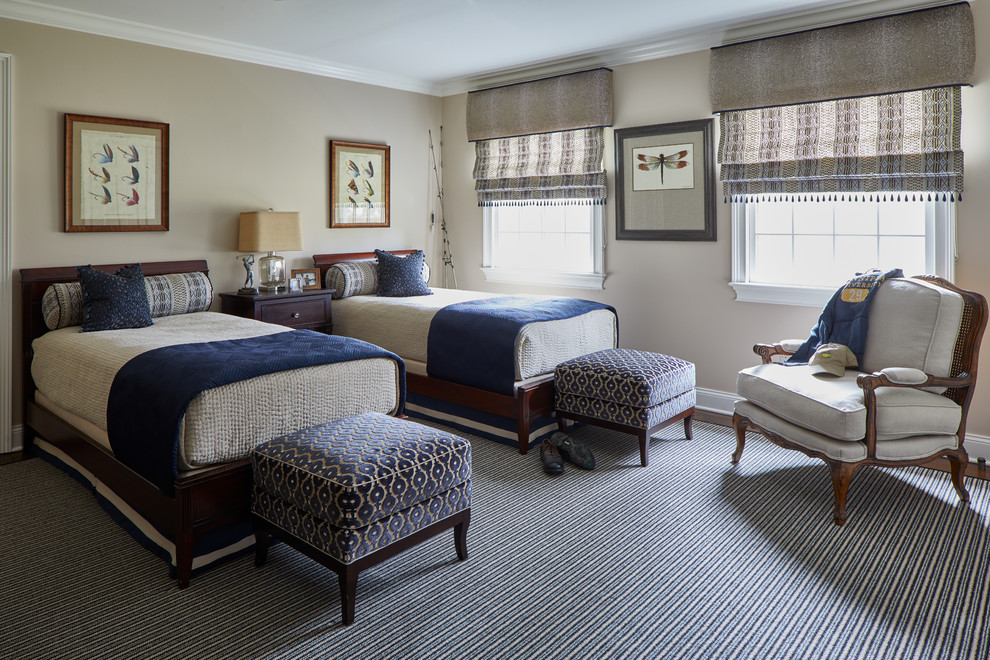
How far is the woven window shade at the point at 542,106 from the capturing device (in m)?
5.04

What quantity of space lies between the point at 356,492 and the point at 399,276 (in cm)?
317

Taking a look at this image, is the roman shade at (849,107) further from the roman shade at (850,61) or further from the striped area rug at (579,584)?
the striped area rug at (579,584)

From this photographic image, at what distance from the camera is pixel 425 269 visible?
18.5 ft

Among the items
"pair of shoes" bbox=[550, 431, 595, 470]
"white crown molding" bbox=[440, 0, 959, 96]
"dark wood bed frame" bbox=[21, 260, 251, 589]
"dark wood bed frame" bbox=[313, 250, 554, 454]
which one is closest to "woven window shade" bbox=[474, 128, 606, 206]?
"white crown molding" bbox=[440, 0, 959, 96]

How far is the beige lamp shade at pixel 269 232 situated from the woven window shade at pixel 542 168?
5.73ft

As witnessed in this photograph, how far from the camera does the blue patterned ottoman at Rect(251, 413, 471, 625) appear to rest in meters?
2.22

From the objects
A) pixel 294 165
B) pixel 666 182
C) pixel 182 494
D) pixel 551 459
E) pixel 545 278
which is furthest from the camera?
pixel 545 278

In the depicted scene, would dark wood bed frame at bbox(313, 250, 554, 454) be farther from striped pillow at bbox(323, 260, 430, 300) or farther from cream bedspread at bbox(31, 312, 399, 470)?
striped pillow at bbox(323, 260, 430, 300)

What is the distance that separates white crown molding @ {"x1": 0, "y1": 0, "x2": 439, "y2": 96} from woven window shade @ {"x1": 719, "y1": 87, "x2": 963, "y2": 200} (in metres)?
2.79

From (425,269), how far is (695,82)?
2.44 meters

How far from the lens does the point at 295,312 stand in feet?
15.7

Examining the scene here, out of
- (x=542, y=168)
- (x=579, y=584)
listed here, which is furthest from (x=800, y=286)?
(x=579, y=584)

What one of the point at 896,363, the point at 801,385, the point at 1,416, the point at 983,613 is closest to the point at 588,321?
the point at 801,385

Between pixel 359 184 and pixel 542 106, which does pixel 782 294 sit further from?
pixel 359 184
